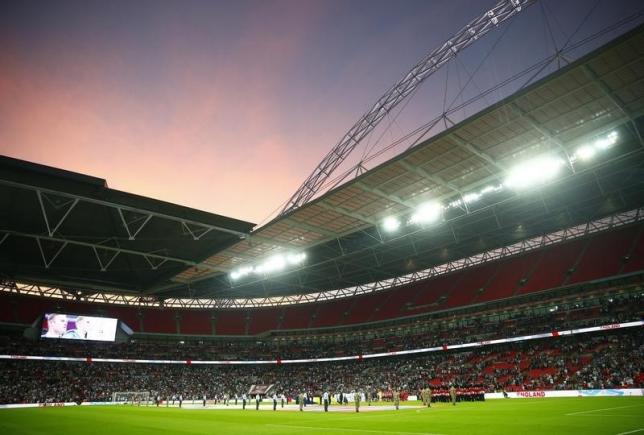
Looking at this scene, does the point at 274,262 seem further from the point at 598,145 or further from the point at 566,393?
the point at 598,145

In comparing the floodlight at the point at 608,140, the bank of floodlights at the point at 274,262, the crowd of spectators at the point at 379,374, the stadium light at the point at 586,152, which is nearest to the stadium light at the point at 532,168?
the stadium light at the point at 586,152

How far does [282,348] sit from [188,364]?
15743 mm

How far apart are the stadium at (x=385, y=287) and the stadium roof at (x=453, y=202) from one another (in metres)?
0.18

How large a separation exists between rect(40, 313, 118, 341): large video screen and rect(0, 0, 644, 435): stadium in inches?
7.4

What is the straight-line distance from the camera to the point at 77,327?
172 feet

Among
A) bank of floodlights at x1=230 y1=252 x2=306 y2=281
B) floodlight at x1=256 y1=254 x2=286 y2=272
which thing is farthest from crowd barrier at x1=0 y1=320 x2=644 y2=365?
floodlight at x1=256 y1=254 x2=286 y2=272

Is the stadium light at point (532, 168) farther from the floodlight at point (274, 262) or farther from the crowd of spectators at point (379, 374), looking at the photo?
the floodlight at point (274, 262)

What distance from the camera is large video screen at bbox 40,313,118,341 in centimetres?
5062

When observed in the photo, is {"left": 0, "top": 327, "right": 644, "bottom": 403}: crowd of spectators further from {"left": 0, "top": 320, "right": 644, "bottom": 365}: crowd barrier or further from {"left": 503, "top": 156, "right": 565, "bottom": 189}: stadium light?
{"left": 503, "top": 156, "right": 565, "bottom": 189}: stadium light

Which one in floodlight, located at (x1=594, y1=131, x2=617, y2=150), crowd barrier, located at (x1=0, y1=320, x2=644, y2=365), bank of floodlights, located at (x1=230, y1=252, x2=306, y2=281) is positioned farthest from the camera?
bank of floodlights, located at (x1=230, y1=252, x2=306, y2=281)

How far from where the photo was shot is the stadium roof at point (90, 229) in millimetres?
27828

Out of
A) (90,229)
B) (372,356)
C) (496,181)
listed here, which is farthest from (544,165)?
(372,356)

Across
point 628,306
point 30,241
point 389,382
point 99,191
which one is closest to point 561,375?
point 628,306

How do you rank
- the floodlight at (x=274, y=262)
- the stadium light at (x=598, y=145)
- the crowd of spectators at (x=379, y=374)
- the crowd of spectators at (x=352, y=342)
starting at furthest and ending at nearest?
the floodlight at (x=274, y=262) < the crowd of spectators at (x=352, y=342) < the crowd of spectators at (x=379, y=374) < the stadium light at (x=598, y=145)
